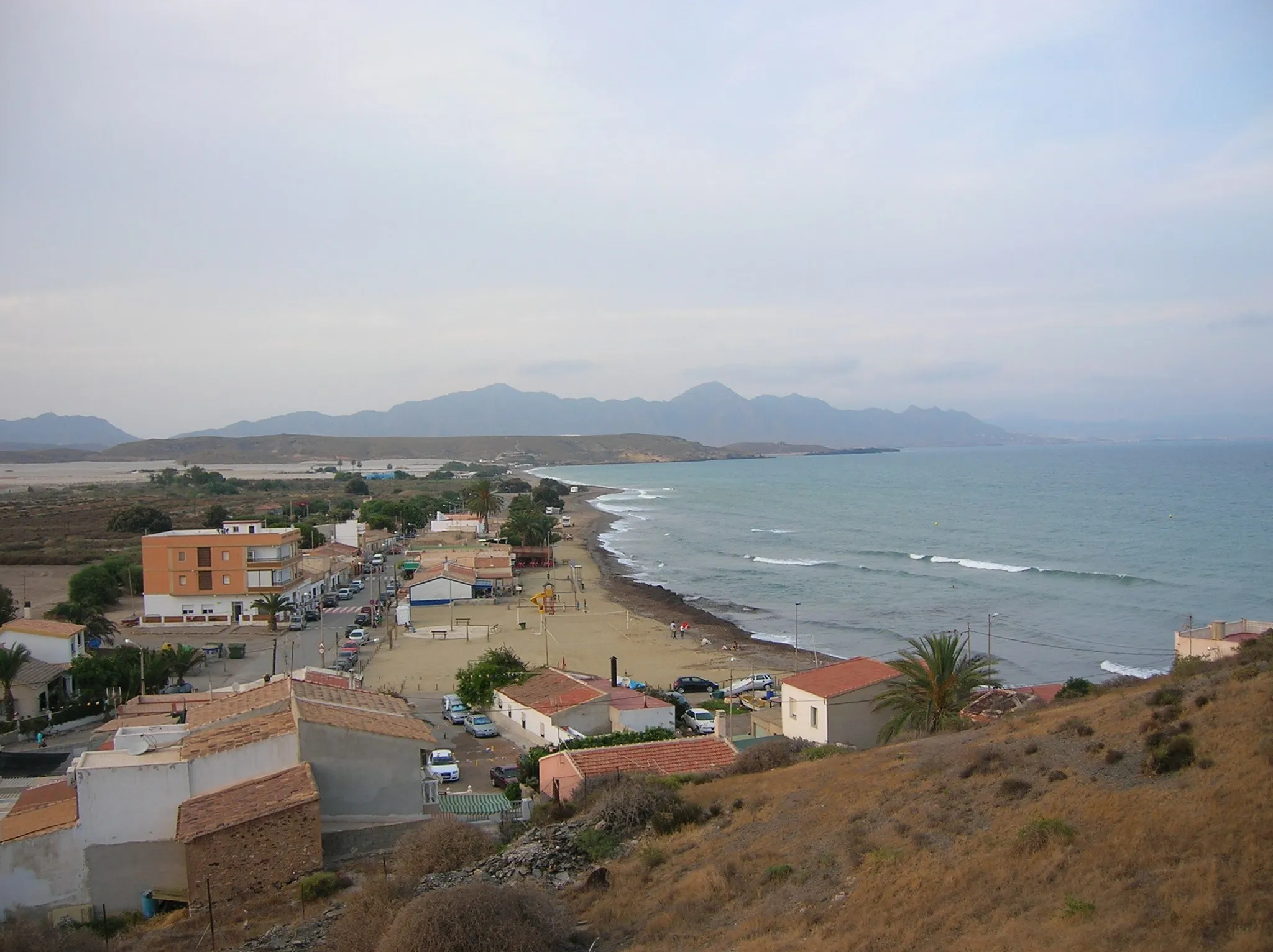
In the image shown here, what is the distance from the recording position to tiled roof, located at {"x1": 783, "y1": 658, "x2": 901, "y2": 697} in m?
20.2

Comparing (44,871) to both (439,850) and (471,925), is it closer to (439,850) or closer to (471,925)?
(439,850)

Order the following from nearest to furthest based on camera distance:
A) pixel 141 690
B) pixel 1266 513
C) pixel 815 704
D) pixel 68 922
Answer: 1. pixel 68 922
2. pixel 815 704
3. pixel 141 690
4. pixel 1266 513

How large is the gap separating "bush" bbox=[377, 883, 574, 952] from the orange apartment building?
34142 millimetres

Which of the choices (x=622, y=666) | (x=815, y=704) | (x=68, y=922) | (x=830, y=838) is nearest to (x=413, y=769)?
(x=68, y=922)

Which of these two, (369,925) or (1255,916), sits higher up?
(1255,916)

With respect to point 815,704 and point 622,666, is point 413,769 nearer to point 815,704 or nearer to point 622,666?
point 815,704

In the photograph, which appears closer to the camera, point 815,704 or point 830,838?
point 830,838

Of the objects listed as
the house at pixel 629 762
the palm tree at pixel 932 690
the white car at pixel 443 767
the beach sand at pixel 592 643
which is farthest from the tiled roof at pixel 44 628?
the palm tree at pixel 932 690

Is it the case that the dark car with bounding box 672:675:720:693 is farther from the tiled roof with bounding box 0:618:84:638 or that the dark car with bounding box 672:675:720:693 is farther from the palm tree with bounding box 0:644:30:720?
the palm tree with bounding box 0:644:30:720

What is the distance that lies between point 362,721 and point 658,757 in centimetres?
541

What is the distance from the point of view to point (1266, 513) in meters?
81.8

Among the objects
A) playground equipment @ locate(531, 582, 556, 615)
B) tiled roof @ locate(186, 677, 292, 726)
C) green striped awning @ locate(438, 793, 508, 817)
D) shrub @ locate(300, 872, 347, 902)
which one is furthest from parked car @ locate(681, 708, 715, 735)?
playground equipment @ locate(531, 582, 556, 615)

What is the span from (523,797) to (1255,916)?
41.8 ft

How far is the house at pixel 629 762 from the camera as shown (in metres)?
16.0
